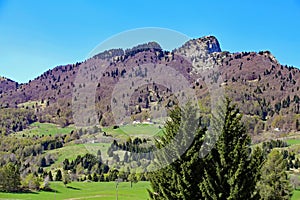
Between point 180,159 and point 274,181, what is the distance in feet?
106

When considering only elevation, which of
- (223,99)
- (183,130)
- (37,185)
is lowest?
(37,185)

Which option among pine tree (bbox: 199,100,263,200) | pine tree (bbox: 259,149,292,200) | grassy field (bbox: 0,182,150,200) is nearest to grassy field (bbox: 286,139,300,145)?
grassy field (bbox: 0,182,150,200)

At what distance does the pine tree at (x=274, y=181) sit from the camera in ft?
160

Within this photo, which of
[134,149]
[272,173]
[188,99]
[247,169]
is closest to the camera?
[247,169]

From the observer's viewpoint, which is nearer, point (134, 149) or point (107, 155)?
point (107, 155)

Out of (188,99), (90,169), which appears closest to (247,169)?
(188,99)

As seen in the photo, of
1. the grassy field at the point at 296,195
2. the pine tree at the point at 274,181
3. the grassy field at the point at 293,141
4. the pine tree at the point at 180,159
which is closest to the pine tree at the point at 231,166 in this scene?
the pine tree at the point at 180,159

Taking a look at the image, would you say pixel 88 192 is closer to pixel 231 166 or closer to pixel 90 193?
pixel 90 193

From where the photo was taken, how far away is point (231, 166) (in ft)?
72.9

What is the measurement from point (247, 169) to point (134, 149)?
134m

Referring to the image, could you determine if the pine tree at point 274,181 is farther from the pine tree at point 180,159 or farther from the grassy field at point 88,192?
the grassy field at point 88,192

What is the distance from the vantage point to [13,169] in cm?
10050

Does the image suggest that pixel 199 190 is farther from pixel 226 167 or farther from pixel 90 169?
pixel 90 169

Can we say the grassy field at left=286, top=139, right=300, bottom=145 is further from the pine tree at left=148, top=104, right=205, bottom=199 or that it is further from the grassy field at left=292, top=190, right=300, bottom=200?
the pine tree at left=148, top=104, right=205, bottom=199
